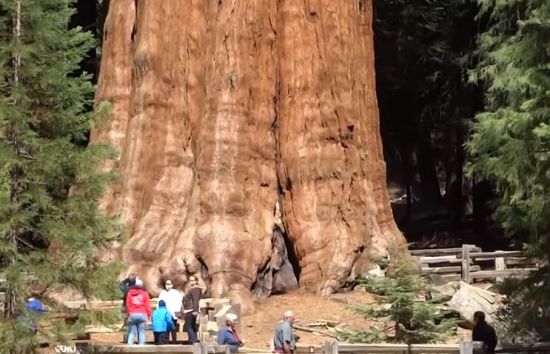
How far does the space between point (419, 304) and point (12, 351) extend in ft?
17.2

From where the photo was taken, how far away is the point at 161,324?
49.0 ft

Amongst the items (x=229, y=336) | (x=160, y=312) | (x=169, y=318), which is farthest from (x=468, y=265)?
(x=229, y=336)

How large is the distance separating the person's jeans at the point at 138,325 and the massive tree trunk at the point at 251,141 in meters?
3.99

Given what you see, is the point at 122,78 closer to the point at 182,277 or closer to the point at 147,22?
the point at 147,22

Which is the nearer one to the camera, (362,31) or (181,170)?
(181,170)

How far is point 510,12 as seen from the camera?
2136 centimetres

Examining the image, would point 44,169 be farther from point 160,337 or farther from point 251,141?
point 251,141

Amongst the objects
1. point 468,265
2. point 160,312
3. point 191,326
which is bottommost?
point 191,326

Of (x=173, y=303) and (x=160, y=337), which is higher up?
(x=173, y=303)

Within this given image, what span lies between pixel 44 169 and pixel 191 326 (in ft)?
14.8

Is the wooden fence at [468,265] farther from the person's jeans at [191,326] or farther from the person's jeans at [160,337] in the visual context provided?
the person's jeans at [160,337]

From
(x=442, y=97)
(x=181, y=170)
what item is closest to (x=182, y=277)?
(x=181, y=170)

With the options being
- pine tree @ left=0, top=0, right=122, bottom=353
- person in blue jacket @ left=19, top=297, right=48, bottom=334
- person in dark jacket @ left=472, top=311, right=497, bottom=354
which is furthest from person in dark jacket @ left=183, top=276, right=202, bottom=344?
person in dark jacket @ left=472, top=311, right=497, bottom=354

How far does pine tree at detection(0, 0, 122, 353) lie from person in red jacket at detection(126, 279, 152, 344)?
265cm
